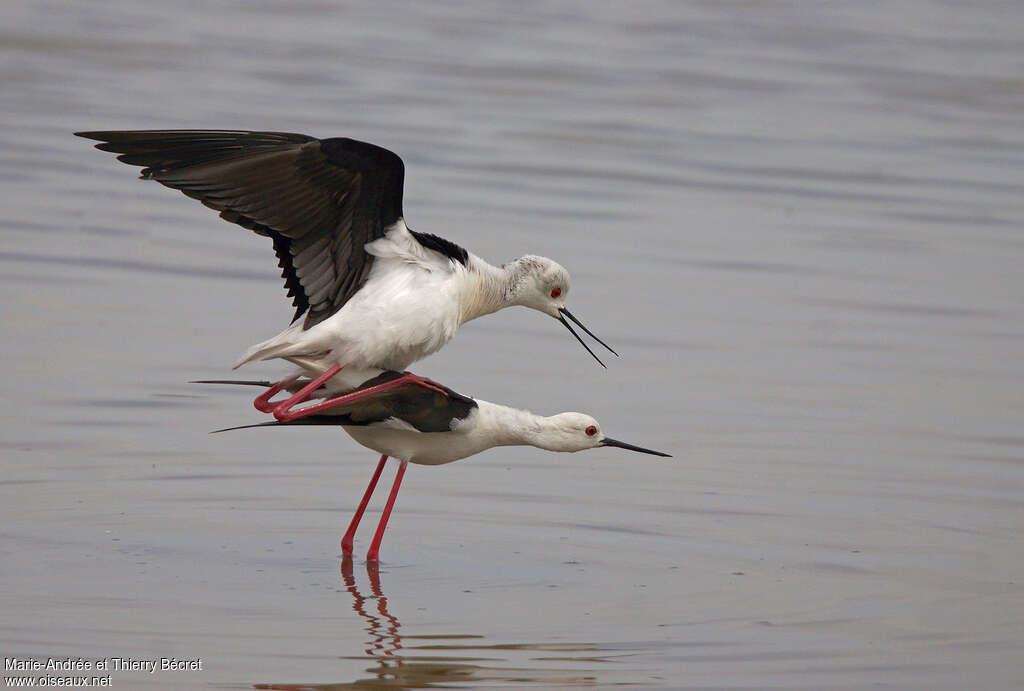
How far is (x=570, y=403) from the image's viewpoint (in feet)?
27.9

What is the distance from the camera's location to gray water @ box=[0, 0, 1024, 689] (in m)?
5.89

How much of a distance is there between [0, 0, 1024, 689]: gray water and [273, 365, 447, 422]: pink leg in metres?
0.49

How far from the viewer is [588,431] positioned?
7219 millimetres

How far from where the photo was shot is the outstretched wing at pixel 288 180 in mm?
6312

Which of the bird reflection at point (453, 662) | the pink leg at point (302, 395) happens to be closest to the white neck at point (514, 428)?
the pink leg at point (302, 395)

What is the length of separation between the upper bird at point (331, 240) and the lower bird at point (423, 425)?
94 mm

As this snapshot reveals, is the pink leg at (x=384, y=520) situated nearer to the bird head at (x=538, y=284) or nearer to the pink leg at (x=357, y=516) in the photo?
the pink leg at (x=357, y=516)

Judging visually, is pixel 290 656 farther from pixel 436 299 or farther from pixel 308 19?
pixel 308 19

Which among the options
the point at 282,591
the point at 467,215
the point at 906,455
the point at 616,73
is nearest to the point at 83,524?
the point at 282,591

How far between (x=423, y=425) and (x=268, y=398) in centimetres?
60

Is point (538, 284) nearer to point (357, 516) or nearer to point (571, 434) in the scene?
point (571, 434)

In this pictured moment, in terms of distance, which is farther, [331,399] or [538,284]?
[538,284]

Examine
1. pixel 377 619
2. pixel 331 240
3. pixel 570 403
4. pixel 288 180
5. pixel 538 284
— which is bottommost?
pixel 570 403

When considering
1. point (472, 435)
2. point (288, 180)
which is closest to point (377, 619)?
point (472, 435)
